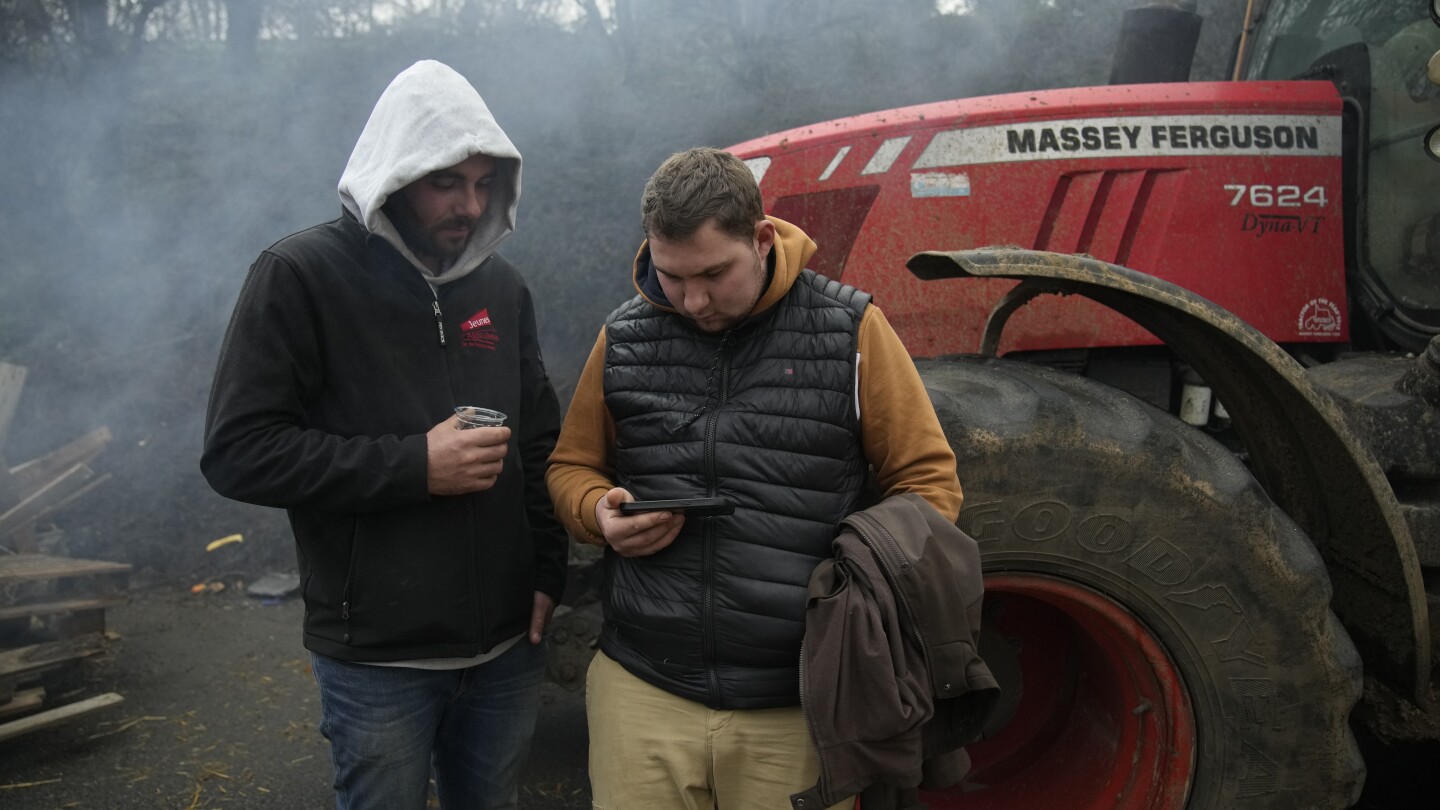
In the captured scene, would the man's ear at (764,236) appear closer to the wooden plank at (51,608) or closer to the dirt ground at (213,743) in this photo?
the dirt ground at (213,743)

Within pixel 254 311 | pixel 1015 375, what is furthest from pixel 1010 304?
pixel 254 311

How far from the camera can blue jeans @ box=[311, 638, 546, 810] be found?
2.01 m

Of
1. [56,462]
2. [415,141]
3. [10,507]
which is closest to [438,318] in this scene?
[415,141]

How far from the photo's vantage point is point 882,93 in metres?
8.05

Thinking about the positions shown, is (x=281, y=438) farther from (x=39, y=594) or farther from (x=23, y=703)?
(x=39, y=594)

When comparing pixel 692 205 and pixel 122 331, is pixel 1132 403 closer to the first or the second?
pixel 692 205

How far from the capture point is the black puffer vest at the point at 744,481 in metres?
1.85

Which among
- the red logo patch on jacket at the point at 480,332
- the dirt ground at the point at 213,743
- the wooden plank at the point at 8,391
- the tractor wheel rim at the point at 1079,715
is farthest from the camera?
the wooden plank at the point at 8,391

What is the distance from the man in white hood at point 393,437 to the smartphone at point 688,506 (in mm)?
350

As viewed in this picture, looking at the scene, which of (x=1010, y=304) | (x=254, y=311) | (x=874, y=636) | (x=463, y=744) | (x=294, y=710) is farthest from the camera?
(x=294, y=710)

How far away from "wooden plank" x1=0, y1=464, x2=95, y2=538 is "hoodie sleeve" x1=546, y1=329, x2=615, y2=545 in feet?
12.0

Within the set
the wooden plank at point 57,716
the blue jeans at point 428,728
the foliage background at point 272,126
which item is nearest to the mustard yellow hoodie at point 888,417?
the blue jeans at point 428,728

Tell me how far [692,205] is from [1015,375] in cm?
110

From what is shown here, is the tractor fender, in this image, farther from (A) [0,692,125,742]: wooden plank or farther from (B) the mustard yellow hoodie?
(A) [0,692,125,742]: wooden plank
